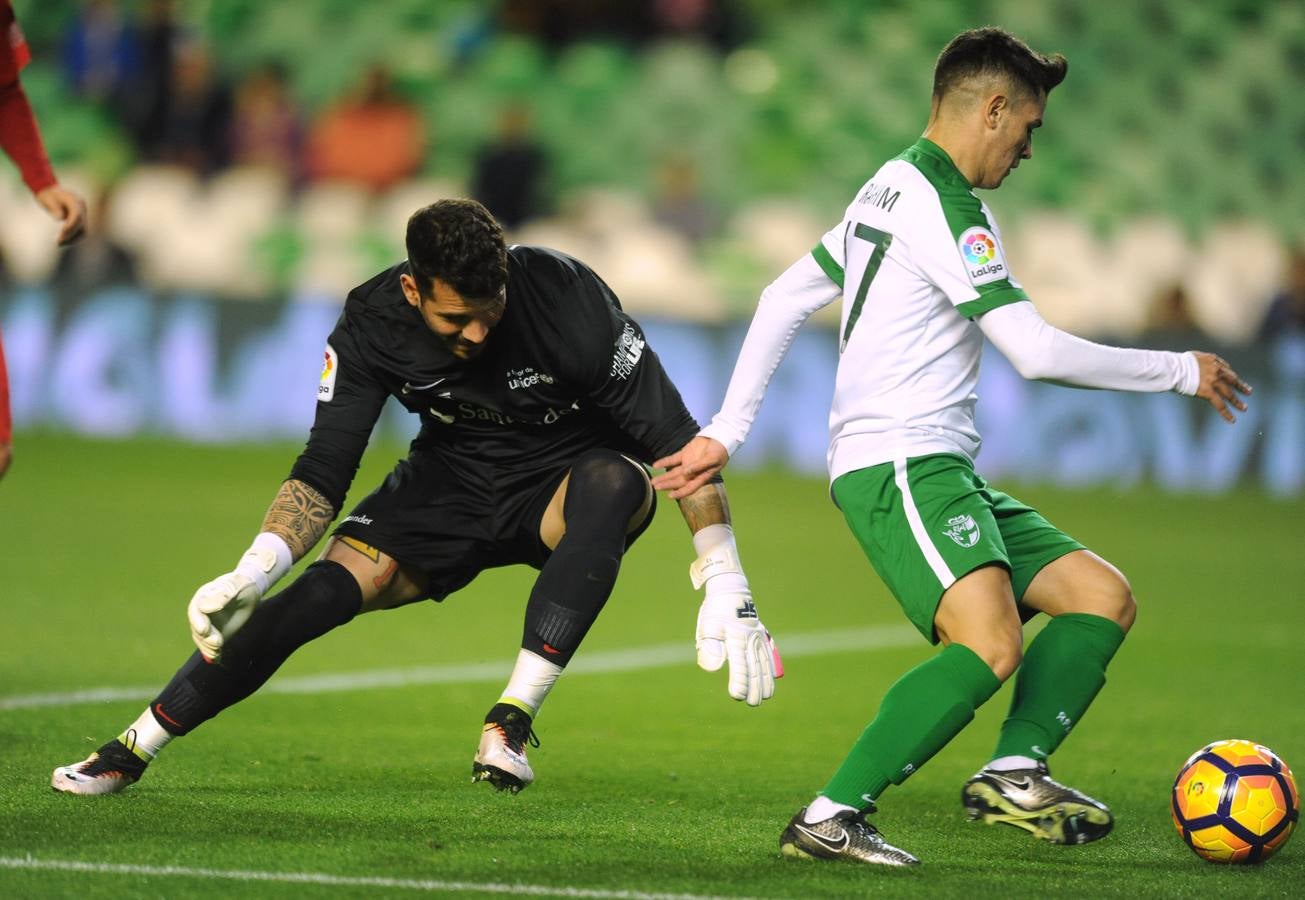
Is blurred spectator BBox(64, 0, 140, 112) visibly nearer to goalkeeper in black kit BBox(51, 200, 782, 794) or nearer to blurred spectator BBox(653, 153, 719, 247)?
blurred spectator BBox(653, 153, 719, 247)

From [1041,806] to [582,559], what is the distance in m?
1.38

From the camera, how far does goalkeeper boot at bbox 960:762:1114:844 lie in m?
4.94

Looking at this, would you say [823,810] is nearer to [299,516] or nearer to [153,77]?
[299,516]

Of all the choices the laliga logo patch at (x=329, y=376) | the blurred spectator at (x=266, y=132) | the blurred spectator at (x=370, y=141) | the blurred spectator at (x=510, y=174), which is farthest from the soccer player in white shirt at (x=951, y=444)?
the blurred spectator at (x=266, y=132)

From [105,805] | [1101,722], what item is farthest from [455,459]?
[1101,722]

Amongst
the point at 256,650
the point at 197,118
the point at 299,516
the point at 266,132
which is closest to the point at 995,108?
the point at 299,516

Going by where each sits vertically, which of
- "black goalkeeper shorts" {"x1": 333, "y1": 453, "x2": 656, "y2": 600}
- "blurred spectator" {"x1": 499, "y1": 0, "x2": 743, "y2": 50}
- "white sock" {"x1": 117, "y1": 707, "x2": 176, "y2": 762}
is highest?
"blurred spectator" {"x1": 499, "y1": 0, "x2": 743, "y2": 50}

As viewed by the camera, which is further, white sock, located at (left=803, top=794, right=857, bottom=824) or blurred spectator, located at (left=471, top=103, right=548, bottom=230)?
blurred spectator, located at (left=471, top=103, right=548, bottom=230)

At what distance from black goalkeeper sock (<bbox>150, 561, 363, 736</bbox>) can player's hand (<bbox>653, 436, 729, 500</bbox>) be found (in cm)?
99

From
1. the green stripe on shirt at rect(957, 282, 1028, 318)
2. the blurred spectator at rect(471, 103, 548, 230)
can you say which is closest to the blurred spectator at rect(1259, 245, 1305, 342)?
the blurred spectator at rect(471, 103, 548, 230)

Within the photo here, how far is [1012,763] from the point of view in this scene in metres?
5.06

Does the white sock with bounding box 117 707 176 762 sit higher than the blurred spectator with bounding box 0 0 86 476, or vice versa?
the blurred spectator with bounding box 0 0 86 476

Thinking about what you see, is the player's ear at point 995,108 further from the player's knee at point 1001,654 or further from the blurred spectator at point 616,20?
the blurred spectator at point 616,20

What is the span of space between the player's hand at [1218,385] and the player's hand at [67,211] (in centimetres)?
323
